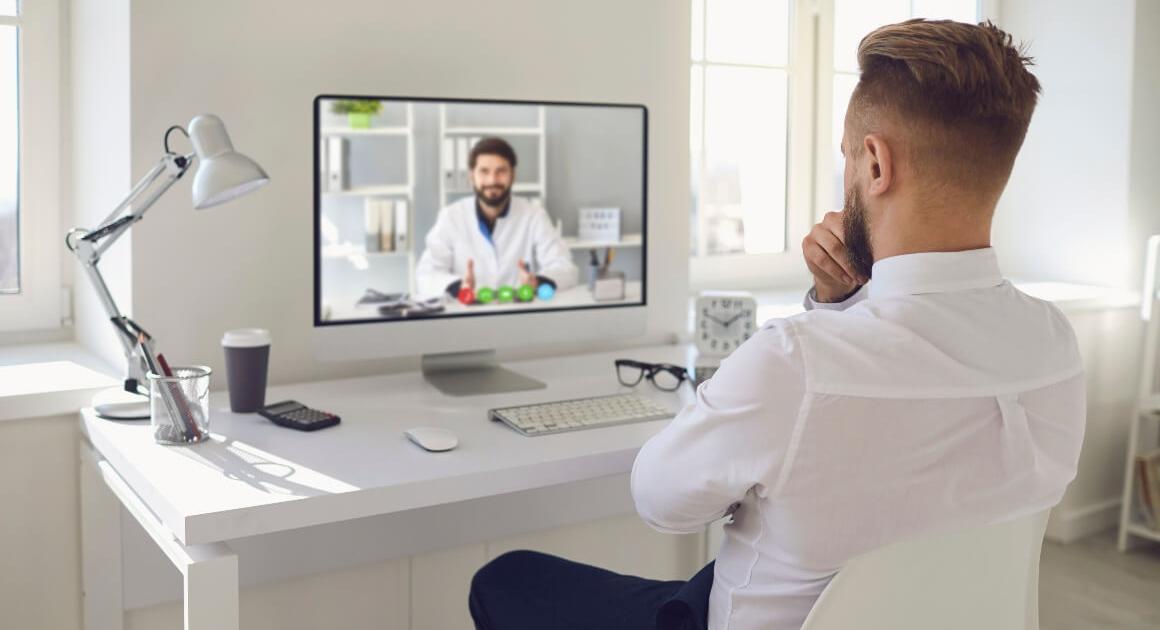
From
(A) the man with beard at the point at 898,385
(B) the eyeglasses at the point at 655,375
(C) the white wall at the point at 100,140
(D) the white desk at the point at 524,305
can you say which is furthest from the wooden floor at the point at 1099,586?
(C) the white wall at the point at 100,140

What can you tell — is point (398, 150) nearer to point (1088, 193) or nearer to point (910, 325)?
point (910, 325)

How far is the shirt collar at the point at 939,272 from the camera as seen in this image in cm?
125

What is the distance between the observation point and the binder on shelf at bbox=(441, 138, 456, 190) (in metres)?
2.07

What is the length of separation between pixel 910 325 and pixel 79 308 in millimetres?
1864

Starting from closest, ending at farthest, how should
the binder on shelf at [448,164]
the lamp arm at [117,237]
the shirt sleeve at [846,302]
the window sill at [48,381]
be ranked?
the shirt sleeve at [846,302]
the lamp arm at [117,237]
the window sill at [48,381]
the binder on shelf at [448,164]

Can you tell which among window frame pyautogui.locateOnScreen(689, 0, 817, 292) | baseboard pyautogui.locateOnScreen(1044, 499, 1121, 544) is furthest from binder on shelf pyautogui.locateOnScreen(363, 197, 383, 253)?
baseboard pyautogui.locateOnScreen(1044, 499, 1121, 544)

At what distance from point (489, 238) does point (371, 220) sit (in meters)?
0.24

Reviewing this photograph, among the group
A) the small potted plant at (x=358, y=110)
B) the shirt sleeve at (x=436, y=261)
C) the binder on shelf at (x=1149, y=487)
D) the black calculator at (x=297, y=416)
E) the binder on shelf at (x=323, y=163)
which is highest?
the small potted plant at (x=358, y=110)

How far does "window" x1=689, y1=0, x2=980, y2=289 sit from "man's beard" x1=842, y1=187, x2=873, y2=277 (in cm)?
196

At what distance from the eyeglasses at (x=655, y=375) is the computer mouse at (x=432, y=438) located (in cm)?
55

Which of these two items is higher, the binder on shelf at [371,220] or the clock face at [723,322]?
the binder on shelf at [371,220]

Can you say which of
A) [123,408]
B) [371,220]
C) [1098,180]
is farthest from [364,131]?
[1098,180]

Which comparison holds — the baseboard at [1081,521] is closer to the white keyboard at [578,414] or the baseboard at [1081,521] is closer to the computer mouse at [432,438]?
the white keyboard at [578,414]

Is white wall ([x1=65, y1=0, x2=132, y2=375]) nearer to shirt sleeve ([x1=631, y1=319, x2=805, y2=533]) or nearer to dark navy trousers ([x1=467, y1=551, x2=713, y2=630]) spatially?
dark navy trousers ([x1=467, y1=551, x2=713, y2=630])
